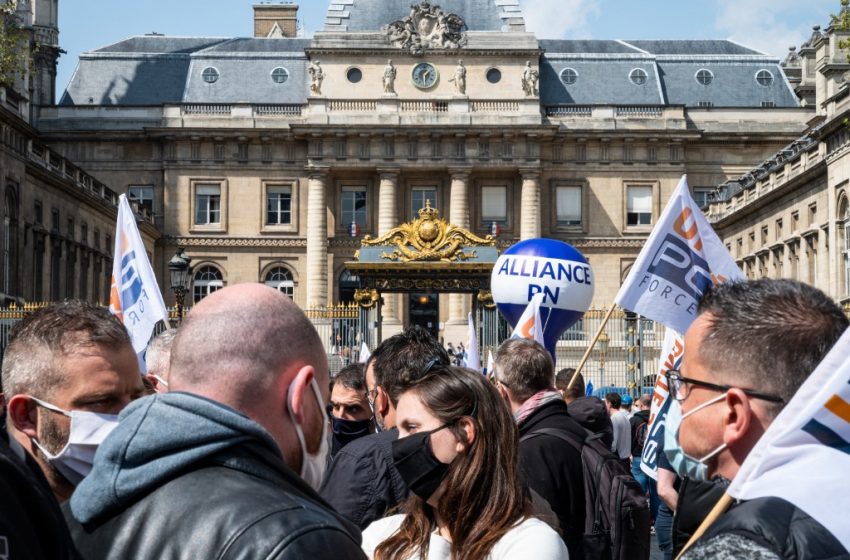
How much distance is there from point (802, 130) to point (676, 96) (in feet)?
20.1

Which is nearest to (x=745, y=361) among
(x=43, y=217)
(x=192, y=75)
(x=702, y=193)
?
(x=43, y=217)

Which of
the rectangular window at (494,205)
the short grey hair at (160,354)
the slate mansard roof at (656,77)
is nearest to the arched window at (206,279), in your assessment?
the rectangular window at (494,205)

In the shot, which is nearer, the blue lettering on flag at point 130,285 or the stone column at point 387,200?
the blue lettering on flag at point 130,285

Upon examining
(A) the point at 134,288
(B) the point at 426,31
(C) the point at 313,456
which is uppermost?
(B) the point at 426,31

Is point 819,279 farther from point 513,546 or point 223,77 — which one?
point 513,546

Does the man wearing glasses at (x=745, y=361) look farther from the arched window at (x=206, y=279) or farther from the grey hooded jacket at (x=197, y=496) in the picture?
the arched window at (x=206, y=279)

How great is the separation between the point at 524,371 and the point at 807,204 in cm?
3716

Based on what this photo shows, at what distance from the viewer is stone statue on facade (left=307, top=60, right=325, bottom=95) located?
5431 cm

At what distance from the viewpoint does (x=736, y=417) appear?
10.2ft

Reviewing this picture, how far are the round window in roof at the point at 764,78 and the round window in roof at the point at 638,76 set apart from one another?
5.14 meters

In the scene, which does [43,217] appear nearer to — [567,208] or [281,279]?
[281,279]

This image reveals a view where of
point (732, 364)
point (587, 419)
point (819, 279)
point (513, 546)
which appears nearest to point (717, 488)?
point (513, 546)

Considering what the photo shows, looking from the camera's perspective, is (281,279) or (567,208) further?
(281,279)

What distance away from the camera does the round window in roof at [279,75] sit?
192ft
